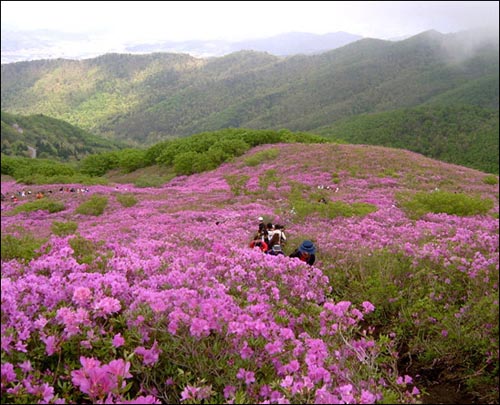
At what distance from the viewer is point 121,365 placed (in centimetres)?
274

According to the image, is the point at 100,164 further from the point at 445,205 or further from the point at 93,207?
the point at 445,205

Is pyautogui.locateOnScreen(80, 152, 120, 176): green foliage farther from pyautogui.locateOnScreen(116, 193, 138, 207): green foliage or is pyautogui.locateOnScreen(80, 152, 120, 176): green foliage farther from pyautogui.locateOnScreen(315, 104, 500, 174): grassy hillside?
pyautogui.locateOnScreen(315, 104, 500, 174): grassy hillside

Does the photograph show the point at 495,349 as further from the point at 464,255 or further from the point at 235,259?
the point at 235,259

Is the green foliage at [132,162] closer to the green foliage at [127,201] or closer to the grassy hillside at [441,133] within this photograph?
the green foliage at [127,201]

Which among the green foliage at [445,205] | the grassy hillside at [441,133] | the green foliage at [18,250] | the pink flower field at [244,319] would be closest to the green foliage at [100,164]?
the pink flower field at [244,319]

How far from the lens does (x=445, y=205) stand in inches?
626

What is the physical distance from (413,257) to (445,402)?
331 centimetres

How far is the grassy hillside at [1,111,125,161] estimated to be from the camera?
13538cm

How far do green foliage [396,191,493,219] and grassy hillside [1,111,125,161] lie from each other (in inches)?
5378

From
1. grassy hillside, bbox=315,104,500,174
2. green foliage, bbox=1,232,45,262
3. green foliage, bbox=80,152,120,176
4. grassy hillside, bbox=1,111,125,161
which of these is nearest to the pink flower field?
green foliage, bbox=1,232,45,262

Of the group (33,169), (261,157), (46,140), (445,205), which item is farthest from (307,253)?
(46,140)

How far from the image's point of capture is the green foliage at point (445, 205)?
1548 cm

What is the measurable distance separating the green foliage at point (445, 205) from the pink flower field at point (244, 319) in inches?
142

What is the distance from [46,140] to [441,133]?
138761mm
